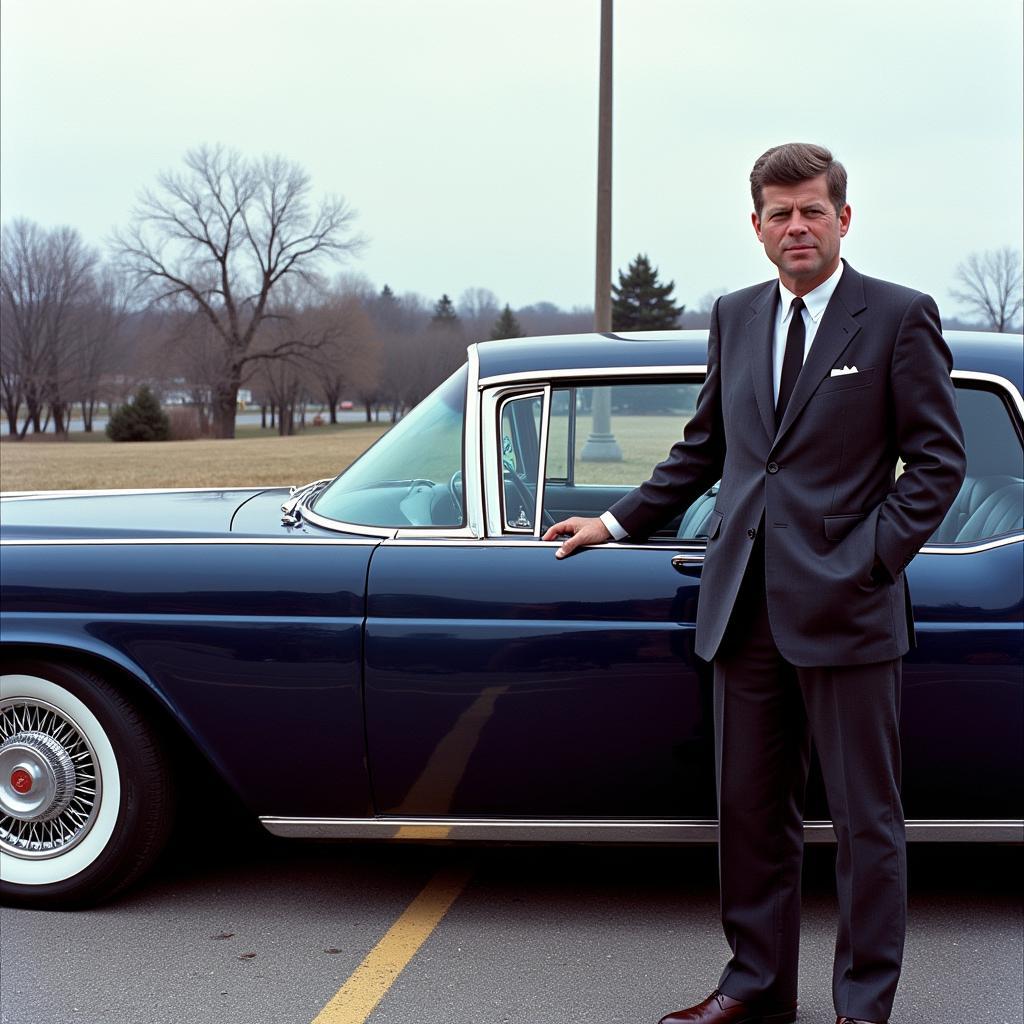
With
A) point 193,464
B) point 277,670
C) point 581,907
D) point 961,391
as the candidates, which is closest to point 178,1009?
point 277,670

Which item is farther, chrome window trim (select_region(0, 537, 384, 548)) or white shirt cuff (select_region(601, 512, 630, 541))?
chrome window trim (select_region(0, 537, 384, 548))

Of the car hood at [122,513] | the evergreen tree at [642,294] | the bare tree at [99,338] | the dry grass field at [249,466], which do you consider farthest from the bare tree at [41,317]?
the evergreen tree at [642,294]

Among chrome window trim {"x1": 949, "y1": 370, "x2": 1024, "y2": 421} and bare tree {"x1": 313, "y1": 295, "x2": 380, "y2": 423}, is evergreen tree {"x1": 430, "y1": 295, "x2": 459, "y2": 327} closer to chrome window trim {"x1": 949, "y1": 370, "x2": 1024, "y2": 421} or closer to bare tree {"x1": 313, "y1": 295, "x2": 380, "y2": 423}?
bare tree {"x1": 313, "y1": 295, "x2": 380, "y2": 423}

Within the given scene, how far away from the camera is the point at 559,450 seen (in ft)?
11.2

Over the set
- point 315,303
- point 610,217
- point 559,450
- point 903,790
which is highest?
point 315,303

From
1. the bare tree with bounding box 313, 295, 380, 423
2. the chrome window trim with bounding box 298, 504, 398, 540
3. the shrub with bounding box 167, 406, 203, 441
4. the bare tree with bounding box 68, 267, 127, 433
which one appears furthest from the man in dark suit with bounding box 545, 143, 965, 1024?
the bare tree with bounding box 313, 295, 380, 423

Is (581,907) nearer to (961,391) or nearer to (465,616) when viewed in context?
(465,616)

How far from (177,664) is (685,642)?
1.34 m

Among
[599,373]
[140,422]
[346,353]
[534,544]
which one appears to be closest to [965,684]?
[534,544]

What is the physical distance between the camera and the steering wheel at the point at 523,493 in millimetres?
3311

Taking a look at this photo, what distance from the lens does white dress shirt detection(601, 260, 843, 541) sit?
2539 millimetres

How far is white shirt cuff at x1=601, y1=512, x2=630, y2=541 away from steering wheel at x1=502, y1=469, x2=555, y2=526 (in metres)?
0.25

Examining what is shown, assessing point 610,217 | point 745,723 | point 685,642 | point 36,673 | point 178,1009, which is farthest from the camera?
point 610,217

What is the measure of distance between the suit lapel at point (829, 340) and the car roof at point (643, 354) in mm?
840
